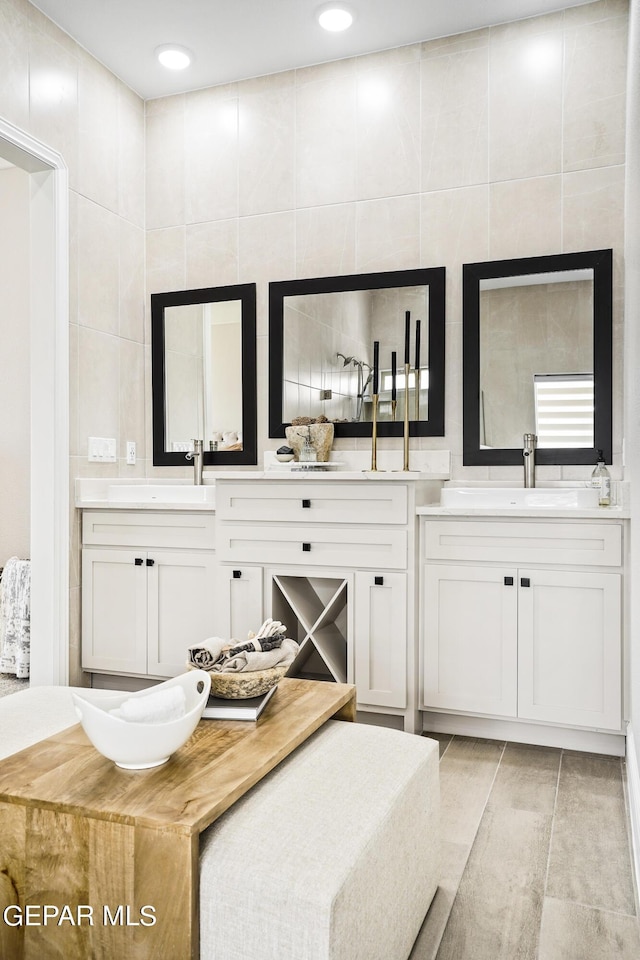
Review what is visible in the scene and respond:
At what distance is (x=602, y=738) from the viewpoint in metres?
2.54

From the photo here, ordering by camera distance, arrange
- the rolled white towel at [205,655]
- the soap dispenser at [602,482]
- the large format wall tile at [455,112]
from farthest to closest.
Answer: the large format wall tile at [455,112] → the soap dispenser at [602,482] → the rolled white towel at [205,655]

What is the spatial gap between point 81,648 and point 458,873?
2.05m

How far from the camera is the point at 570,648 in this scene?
98.7 inches

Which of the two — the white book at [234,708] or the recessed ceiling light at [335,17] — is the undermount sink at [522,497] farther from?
the recessed ceiling light at [335,17]

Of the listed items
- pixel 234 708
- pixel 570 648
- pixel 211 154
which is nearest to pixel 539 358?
pixel 570 648

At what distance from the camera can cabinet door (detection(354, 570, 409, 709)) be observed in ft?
8.70

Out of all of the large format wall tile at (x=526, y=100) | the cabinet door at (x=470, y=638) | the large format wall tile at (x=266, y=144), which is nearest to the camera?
the cabinet door at (x=470, y=638)

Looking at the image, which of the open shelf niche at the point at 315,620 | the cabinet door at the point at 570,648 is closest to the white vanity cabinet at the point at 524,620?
the cabinet door at the point at 570,648

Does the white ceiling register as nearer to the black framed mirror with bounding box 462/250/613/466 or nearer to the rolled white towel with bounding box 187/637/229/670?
the black framed mirror with bounding box 462/250/613/466

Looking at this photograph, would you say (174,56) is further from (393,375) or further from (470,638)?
(470,638)

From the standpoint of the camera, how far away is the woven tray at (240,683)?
1596 mm

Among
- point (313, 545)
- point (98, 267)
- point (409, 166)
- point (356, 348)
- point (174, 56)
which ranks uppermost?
point (174, 56)

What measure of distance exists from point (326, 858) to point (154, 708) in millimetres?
404

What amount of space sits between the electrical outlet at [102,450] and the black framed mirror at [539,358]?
5.44 feet
